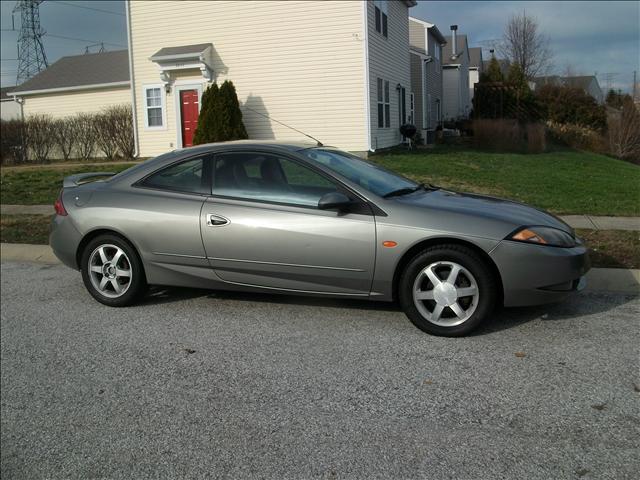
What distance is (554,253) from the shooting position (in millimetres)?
4629

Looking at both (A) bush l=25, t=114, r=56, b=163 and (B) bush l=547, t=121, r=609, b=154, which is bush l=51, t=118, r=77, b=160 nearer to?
(A) bush l=25, t=114, r=56, b=163

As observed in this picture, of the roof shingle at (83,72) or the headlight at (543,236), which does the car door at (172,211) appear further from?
the roof shingle at (83,72)

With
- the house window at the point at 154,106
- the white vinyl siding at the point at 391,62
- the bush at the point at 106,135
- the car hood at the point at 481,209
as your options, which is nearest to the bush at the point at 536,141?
the white vinyl siding at the point at 391,62

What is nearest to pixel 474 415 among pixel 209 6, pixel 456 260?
pixel 456 260

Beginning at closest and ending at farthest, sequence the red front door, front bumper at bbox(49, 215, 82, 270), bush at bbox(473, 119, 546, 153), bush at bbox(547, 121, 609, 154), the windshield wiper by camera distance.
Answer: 1. the windshield wiper
2. front bumper at bbox(49, 215, 82, 270)
3. the red front door
4. bush at bbox(473, 119, 546, 153)
5. bush at bbox(547, 121, 609, 154)

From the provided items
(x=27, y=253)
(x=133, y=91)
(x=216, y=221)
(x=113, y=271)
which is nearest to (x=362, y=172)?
(x=216, y=221)

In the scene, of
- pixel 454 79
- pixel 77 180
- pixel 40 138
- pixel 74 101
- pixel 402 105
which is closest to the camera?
pixel 77 180

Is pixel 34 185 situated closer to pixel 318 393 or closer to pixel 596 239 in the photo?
pixel 596 239

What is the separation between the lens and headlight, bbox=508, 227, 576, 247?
462cm

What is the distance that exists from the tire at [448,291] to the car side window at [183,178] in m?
2.01

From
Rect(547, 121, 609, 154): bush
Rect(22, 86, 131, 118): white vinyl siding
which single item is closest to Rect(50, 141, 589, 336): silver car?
Rect(22, 86, 131, 118): white vinyl siding

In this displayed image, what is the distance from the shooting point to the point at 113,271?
18.8ft

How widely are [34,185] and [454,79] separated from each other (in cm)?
3099

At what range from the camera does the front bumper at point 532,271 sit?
180 inches
